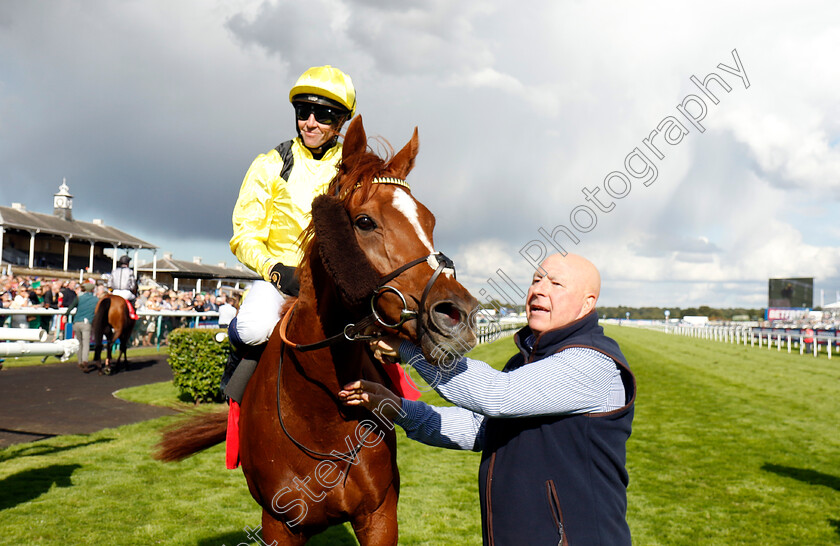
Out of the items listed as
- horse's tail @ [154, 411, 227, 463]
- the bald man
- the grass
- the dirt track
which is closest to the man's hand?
the bald man

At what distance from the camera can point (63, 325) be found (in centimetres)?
1335

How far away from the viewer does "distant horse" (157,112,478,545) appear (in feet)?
5.57

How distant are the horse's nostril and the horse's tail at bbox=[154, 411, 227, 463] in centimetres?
234

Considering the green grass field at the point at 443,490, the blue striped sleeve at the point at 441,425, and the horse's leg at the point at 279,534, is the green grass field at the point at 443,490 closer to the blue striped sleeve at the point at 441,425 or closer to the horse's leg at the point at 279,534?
the horse's leg at the point at 279,534

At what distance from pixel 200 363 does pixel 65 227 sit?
120 feet

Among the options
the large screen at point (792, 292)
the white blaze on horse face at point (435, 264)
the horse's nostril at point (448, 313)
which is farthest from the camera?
the large screen at point (792, 292)

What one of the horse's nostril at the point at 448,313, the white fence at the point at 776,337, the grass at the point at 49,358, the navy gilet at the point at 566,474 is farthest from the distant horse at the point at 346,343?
the white fence at the point at 776,337

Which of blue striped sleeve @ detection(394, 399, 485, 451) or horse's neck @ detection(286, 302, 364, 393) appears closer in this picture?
horse's neck @ detection(286, 302, 364, 393)

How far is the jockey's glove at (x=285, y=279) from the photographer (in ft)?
8.31

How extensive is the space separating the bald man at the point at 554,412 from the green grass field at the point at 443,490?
2.79 m

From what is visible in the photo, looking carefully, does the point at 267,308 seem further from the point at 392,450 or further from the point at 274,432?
the point at 392,450

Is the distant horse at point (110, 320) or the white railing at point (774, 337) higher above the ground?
the distant horse at point (110, 320)

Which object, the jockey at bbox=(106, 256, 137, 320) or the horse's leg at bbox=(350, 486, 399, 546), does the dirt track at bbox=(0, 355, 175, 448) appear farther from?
the horse's leg at bbox=(350, 486, 399, 546)

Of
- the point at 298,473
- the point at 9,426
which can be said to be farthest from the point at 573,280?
the point at 9,426
